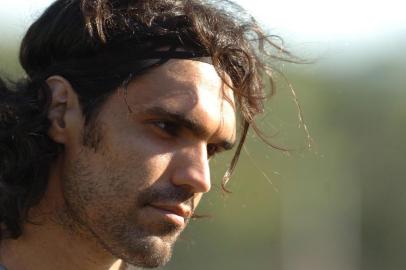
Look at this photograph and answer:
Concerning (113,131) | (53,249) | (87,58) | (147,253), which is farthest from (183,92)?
(53,249)

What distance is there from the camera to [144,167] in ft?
14.6

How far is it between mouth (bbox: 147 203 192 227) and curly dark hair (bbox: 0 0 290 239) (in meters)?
0.50

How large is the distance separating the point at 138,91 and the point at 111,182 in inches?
16.0

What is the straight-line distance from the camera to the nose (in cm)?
444

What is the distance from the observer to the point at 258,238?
28.0m

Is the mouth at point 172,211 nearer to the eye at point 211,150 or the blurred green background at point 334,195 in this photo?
the eye at point 211,150

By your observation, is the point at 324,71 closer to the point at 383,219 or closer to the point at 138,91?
the point at 383,219

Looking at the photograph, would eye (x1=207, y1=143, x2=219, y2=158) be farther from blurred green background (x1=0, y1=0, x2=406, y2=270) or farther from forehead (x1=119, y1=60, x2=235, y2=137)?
blurred green background (x1=0, y1=0, x2=406, y2=270)

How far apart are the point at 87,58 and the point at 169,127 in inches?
20.6

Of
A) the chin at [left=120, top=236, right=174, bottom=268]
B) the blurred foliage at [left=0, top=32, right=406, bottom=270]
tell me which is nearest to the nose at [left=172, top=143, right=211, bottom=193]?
the chin at [left=120, top=236, right=174, bottom=268]

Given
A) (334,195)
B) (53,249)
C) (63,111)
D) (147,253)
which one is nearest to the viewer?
(147,253)

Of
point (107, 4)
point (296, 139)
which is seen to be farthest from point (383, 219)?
point (107, 4)

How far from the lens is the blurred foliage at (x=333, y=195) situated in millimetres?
24906

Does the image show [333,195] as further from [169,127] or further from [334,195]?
[169,127]
